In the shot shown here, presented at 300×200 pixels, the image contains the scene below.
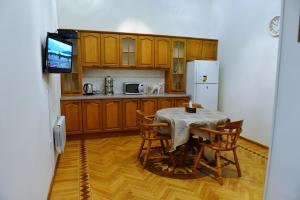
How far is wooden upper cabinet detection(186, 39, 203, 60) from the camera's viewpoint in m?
5.14

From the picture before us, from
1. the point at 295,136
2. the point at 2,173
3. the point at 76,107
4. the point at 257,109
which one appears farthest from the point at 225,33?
Answer: the point at 2,173

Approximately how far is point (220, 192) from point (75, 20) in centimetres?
411

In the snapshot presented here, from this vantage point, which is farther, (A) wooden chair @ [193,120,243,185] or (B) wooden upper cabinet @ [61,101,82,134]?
(B) wooden upper cabinet @ [61,101,82,134]

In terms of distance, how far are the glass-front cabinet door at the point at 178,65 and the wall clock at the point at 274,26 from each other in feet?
6.06

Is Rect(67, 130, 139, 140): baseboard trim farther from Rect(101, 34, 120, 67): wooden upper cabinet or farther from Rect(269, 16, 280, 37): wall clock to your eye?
Rect(269, 16, 280, 37): wall clock

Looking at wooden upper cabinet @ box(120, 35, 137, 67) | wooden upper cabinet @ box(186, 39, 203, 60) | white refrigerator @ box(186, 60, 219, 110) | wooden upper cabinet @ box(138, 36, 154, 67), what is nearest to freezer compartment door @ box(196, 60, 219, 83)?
white refrigerator @ box(186, 60, 219, 110)

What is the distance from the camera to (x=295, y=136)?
1.33 metres

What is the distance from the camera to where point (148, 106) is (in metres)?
4.72

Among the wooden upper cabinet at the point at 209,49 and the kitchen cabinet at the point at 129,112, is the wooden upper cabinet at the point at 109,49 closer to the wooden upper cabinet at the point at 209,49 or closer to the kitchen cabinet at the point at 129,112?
the kitchen cabinet at the point at 129,112

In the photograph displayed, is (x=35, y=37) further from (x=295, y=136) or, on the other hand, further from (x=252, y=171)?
(x=252, y=171)

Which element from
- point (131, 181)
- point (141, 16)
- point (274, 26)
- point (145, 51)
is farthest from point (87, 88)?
point (274, 26)

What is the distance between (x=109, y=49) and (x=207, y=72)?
225cm

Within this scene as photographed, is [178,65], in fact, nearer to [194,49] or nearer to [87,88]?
[194,49]

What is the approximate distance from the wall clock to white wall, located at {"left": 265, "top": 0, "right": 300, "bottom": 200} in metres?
Answer: 2.80
